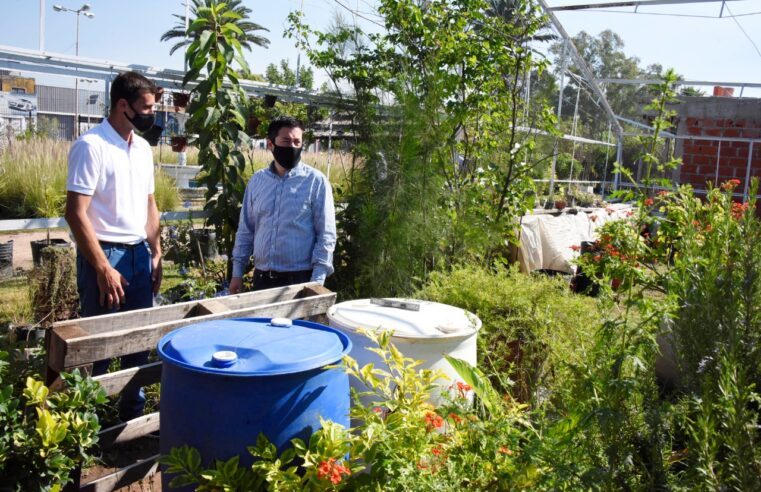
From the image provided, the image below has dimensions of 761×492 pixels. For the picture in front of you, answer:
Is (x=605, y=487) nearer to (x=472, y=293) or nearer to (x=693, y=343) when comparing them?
(x=693, y=343)

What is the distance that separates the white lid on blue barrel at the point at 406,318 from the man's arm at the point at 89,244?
1.12m

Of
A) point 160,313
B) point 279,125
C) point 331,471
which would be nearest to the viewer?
point 331,471

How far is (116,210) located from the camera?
120 inches

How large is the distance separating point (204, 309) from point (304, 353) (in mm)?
867

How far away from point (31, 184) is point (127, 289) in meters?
4.29

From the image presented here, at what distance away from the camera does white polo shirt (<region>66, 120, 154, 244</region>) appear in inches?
114

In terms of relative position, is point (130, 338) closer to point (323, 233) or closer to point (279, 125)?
point (323, 233)

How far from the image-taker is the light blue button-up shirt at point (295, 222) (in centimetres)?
354

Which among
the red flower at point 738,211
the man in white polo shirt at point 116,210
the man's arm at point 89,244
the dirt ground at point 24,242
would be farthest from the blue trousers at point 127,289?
the dirt ground at point 24,242

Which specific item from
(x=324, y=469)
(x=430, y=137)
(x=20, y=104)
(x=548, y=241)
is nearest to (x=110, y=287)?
(x=324, y=469)

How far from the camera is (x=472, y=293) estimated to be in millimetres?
3301

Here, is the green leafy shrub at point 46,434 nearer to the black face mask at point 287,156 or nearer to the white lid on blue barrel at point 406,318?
the white lid on blue barrel at point 406,318

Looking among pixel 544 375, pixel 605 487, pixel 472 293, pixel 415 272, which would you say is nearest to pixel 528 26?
pixel 415 272

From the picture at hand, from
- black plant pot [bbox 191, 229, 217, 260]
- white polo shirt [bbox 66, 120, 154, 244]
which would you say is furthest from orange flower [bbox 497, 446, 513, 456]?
black plant pot [bbox 191, 229, 217, 260]
